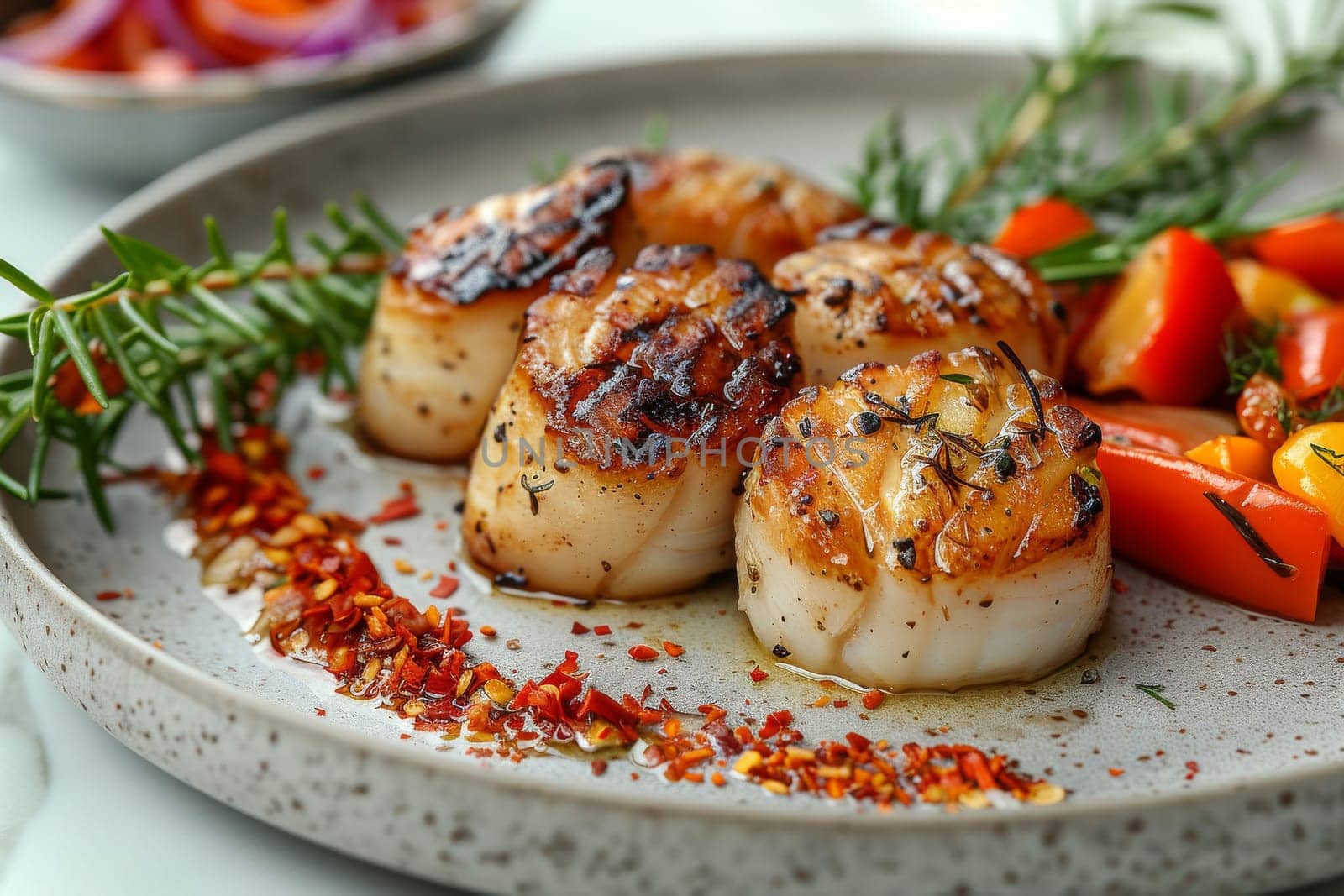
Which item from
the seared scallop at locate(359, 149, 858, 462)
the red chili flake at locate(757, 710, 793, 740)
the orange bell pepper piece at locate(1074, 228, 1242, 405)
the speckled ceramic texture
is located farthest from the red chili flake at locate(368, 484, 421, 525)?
the orange bell pepper piece at locate(1074, 228, 1242, 405)

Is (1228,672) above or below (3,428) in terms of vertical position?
below

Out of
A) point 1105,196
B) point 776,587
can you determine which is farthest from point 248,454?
point 1105,196

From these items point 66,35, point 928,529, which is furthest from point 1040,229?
point 66,35

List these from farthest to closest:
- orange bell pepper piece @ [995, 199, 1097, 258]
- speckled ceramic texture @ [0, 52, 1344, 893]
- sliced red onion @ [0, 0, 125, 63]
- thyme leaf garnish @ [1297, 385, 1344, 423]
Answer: sliced red onion @ [0, 0, 125, 63] → orange bell pepper piece @ [995, 199, 1097, 258] → thyme leaf garnish @ [1297, 385, 1344, 423] → speckled ceramic texture @ [0, 52, 1344, 893]

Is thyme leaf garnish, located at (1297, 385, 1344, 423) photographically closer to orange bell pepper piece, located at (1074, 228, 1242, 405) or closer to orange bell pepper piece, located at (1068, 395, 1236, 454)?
orange bell pepper piece, located at (1068, 395, 1236, 454)

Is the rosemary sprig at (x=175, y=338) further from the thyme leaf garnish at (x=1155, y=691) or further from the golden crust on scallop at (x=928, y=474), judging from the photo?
the thyme leaf garnish at (x=1155, y=691)

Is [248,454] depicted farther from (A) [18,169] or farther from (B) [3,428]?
(A) [18,169]

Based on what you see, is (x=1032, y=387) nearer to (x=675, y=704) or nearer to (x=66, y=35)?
(x=675, y=704)
